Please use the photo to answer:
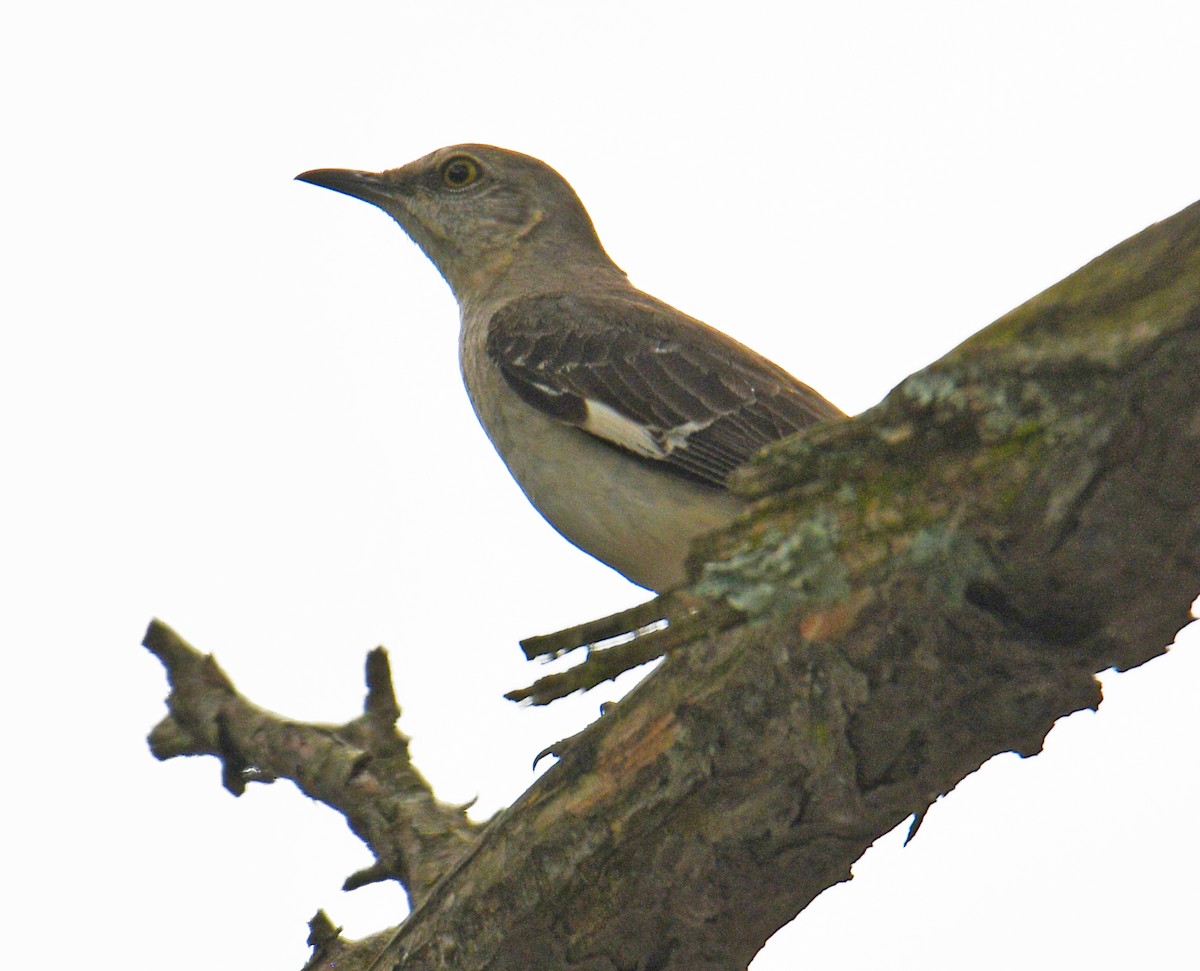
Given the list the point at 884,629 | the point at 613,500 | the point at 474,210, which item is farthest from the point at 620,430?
the point at 884,629

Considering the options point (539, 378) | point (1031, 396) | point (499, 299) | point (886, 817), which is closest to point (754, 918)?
point (886, 817)

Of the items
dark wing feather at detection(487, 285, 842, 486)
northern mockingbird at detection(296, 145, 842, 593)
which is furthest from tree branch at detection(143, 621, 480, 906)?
dark wing feather at detection(487, 285, 842, 486)

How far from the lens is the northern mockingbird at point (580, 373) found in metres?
6.55

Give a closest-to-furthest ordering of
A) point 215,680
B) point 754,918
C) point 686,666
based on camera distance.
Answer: point 686,666 < point 754,918 < point 215,680

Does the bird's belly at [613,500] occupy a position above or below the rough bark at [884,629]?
above

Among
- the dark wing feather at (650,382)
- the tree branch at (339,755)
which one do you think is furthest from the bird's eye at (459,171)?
the tree branch at (339,755)

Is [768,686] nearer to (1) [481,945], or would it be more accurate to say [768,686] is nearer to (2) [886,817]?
(2) [886,817]

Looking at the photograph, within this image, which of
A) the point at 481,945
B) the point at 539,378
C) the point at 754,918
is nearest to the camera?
the point at 754,918

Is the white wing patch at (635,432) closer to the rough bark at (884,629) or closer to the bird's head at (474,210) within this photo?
the bird's head at (474,210)

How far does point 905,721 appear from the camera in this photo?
3223 millimetres

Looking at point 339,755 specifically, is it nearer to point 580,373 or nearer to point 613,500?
point 613,500

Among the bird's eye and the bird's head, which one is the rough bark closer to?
the bird's head

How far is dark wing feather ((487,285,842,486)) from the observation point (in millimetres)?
6781

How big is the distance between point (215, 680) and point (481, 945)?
250 centimetres
